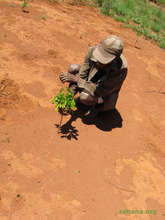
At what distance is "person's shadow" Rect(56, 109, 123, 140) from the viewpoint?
3.75m

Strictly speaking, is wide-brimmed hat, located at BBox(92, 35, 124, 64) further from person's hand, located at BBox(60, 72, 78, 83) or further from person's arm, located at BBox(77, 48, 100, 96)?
person's hand, located at BBox(60, 72, 78, 83)

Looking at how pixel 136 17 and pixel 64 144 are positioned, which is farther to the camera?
pixel 136 17

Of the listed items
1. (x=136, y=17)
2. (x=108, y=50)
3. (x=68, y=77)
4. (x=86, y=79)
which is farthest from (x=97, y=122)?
(x=136, y=17)

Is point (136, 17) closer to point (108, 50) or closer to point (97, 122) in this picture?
point (97, 122)

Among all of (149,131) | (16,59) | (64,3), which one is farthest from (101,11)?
(149,131)

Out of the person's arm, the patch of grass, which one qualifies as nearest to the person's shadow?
the person's arm

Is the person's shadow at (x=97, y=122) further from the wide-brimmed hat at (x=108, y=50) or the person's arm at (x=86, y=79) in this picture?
the wide-brimmed hat at (x=108, y=50)

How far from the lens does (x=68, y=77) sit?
369 centimetres

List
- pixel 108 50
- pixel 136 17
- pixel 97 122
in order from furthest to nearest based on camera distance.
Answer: pixel 136 17, pixel 97 122, pixel 108 50

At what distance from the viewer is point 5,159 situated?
3109 mm

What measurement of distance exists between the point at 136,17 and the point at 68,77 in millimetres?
7440

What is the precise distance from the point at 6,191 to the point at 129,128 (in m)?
2.36

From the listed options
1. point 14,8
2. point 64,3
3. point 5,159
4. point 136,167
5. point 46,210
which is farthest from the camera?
point 64,3

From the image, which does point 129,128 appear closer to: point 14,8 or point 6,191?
point 6,191
